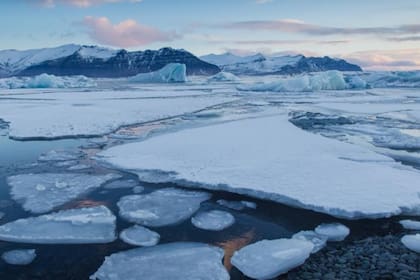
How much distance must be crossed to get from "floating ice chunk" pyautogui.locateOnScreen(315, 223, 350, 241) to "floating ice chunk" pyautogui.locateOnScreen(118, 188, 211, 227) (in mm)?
1529

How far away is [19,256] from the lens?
3949 mm

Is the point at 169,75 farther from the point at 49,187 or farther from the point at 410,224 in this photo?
the point at 410,224

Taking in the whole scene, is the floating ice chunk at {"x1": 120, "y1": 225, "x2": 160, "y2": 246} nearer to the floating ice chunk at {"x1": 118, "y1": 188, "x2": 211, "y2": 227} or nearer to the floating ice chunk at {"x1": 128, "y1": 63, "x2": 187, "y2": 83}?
the floating ice chunk at {"x1": 118, "y1": 188, "x2": 211, "y2": 227}

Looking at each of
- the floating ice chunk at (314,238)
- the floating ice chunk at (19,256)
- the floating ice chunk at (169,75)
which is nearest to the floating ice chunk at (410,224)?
the floating ice chunk at (314,238)

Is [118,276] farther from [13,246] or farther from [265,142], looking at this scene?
[265,142]

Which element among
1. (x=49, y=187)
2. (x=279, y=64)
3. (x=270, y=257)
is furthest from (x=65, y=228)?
(x=279, y=64)

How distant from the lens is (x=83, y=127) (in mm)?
11188

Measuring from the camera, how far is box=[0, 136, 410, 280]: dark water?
12.3 feet

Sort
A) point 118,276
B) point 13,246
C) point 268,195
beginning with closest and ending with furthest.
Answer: point 118,276
point 13,246
point 268,195

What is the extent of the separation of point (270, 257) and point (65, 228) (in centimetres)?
222

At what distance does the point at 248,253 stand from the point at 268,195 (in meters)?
1.57

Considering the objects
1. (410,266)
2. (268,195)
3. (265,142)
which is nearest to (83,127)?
(265,142)

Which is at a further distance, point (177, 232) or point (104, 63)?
point (104, 63)

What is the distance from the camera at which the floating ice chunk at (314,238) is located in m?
4.21
